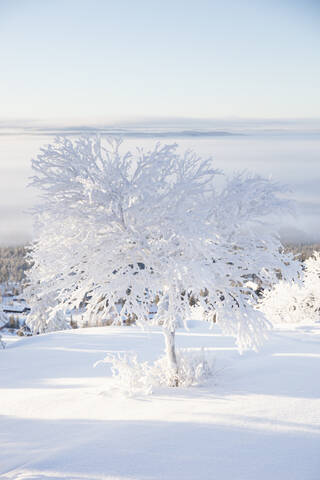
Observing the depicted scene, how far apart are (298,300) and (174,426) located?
2590cm

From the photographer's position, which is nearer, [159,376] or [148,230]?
[148,230]

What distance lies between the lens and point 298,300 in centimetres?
3044

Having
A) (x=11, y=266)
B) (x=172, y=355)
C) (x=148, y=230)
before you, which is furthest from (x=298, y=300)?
(x=11, y=266)

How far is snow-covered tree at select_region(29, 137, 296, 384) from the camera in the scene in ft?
24.8

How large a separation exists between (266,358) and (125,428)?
5.23m

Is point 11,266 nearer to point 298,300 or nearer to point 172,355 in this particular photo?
point 298,300

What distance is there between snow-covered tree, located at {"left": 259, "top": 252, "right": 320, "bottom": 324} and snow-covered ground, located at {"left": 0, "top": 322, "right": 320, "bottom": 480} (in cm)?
1885

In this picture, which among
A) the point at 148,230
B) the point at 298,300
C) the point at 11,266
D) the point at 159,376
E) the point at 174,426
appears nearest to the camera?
the point at 174,426

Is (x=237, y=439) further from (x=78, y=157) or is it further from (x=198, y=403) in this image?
(x=78, y=157)

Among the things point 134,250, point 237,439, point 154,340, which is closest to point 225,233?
point 134,250

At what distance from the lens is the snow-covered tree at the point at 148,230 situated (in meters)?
7.55

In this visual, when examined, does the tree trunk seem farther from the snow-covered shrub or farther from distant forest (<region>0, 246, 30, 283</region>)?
distant forest (<region>0, 246, 30, 283</region>)

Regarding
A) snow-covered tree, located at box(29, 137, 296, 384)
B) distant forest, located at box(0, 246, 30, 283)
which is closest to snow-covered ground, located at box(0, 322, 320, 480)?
snow-covered tree, located at box(29, 137, 296, 384)

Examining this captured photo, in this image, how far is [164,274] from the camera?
24.1 feet
